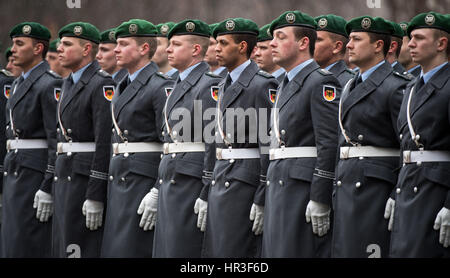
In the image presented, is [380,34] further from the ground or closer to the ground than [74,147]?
further from the ground

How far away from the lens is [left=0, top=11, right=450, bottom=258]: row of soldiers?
8.88 metres

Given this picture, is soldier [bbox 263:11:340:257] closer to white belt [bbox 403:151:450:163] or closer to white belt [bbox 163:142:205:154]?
white belt [bbox 403:151:450:163]

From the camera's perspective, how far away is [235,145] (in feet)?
33.0

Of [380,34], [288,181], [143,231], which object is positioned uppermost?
[380,34]

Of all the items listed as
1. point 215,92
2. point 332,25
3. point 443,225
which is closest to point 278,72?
point 332,25

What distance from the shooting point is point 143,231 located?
11086 mm

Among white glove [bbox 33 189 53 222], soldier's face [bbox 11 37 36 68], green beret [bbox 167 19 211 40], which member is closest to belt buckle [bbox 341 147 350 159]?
green beret [bbox 167 19 211 40]

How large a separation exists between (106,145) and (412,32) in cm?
388

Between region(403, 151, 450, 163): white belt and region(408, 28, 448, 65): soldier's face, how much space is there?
2.71 feet

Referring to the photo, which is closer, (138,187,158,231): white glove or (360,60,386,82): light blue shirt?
(360,60,386,82): light blue shirt

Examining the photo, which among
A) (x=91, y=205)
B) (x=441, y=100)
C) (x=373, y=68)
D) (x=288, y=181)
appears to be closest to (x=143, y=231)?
(x=91, y=205)
